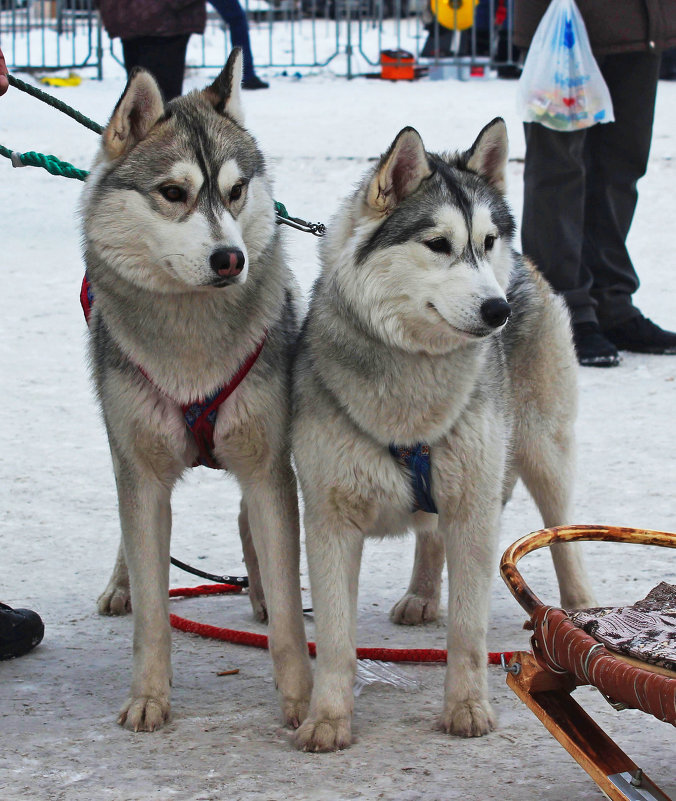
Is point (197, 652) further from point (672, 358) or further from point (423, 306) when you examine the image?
point (672, 358)

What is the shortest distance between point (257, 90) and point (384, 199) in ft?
43.7

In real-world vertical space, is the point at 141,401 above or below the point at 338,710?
above

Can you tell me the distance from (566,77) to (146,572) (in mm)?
4138

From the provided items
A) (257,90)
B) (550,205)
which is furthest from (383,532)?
(257,90)

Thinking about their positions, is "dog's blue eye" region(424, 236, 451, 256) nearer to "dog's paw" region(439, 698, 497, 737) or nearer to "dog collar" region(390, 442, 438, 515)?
"dog collar" region(390, 442, 438, 515)

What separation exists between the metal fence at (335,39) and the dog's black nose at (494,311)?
42.0 ft

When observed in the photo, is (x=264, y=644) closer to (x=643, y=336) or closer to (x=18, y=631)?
(x=18, y=631)

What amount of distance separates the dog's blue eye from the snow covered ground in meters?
1.01

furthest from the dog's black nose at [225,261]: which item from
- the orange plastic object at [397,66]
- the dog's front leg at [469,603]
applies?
the orange plastic object at [397,66]

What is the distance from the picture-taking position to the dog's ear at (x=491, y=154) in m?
3.32

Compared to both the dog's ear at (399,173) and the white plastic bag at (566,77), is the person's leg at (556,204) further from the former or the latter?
the dog's ear at (399,173)

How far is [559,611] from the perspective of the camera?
265cm

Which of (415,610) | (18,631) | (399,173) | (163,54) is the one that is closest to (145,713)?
(18,631)

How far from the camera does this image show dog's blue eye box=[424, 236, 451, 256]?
3.03 m
